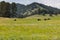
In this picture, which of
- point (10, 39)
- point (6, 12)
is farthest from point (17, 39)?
point (6, 12)

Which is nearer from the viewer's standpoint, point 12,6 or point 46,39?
point 46,39

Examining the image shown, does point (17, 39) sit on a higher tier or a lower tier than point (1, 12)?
→ higher

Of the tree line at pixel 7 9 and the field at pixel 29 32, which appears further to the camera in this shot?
the tree line at pixel 7 9

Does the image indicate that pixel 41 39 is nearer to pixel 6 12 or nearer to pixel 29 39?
pixel 29 39

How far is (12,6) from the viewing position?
17862 centimetres

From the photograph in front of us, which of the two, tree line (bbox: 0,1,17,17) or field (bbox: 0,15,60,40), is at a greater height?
field (bbox: 0,15,60,40)

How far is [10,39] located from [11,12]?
14551cm

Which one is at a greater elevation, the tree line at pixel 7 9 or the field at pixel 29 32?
the field at pixel 29 32

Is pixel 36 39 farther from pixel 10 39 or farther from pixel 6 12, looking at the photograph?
pixel 6 12

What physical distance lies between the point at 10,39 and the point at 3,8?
469 feet

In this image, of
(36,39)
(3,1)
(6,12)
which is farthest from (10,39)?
(3,1)

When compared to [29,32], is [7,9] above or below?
below

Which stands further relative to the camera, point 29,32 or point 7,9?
point 7,9

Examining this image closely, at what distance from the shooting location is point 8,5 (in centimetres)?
17838
